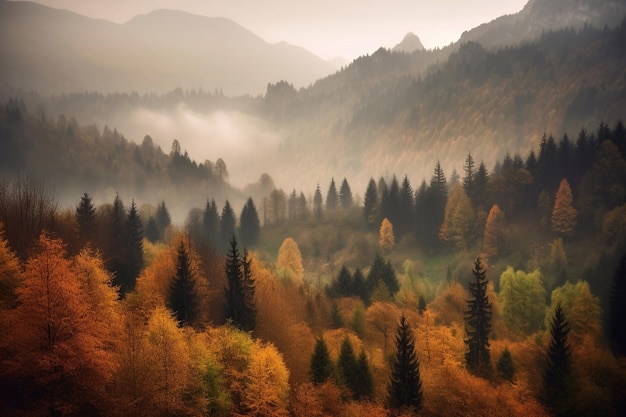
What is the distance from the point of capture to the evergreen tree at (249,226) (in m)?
177

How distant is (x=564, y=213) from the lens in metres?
136

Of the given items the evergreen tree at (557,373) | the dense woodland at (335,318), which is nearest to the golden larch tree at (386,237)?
the dense woodland at (335,318)

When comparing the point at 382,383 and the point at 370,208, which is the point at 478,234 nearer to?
the point at 370,208

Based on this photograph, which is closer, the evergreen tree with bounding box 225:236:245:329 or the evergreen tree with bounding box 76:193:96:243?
the evergreen tree with bounding box 225:236:245:329

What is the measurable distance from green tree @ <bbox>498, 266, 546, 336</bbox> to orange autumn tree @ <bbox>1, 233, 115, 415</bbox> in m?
79.1

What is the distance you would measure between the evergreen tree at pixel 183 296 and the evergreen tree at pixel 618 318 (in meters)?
66.2

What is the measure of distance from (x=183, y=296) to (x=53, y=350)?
23.6m

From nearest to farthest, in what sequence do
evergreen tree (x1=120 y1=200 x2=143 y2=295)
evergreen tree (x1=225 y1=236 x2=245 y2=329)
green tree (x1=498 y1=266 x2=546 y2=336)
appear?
evergreen tree (x1=225 y1=236 x2=245 y2=329) < evergreen tree (x1=120 y1=200 x2=143 y2=295) < green tree (x1=498 y1=266 x2=546 y2=336)

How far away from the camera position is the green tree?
102562mm

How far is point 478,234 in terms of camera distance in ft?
498

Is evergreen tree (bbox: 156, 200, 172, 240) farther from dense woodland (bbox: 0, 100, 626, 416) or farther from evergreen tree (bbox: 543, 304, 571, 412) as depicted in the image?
evergreen tree (bbox: 543, 304, 571, 412)

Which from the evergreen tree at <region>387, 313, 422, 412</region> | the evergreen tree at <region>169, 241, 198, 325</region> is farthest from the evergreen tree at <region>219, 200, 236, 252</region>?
the evergreen tree at <region>387, 313, 422, 412</region>

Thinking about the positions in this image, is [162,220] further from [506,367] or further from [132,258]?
[506,367]

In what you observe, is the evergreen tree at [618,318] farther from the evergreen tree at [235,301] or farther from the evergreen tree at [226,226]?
the evergreen tree at [226,226]
